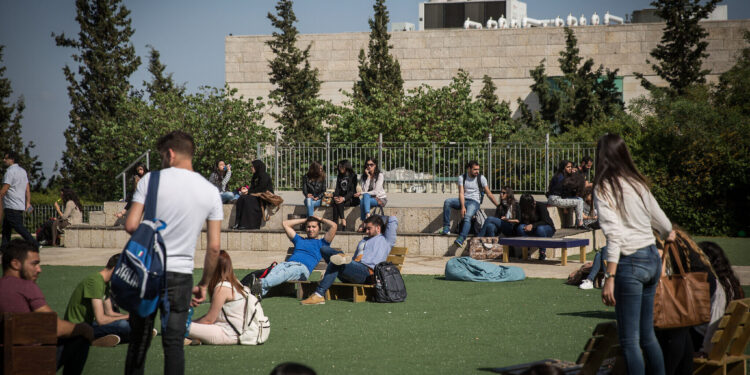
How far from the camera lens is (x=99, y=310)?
6.62 metres

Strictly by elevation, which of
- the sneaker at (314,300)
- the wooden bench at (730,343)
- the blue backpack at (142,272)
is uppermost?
the blue backpack at (142,272)

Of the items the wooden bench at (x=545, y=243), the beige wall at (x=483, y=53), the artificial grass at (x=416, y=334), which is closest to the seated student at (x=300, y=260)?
the artificial grass at (x=416, y=334)

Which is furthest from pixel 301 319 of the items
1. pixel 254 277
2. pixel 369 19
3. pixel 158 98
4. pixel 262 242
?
pixel 369 19

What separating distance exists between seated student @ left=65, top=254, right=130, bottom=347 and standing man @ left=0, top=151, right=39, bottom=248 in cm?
800

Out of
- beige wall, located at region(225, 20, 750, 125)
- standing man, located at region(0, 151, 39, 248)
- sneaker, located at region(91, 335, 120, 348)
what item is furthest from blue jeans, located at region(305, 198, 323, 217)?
beige wall, located at region(225, 20, 750, 125)

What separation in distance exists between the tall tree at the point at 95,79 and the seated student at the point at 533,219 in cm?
2400

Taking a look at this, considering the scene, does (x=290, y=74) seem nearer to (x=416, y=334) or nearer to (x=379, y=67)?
(x=379, y=67)

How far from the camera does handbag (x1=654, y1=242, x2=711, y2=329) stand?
192 inches

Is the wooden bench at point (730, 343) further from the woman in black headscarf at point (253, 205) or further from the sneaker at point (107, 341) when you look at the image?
the woman in black headscarf at point (253, 205)

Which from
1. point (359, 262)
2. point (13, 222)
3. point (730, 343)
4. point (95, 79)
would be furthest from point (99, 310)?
point (95, 79)

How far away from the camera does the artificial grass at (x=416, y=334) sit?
6.50 metres

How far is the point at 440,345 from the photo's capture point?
7.30m

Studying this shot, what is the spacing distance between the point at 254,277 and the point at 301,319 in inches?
60.3

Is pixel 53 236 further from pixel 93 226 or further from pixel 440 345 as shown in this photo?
pixel 440 345
